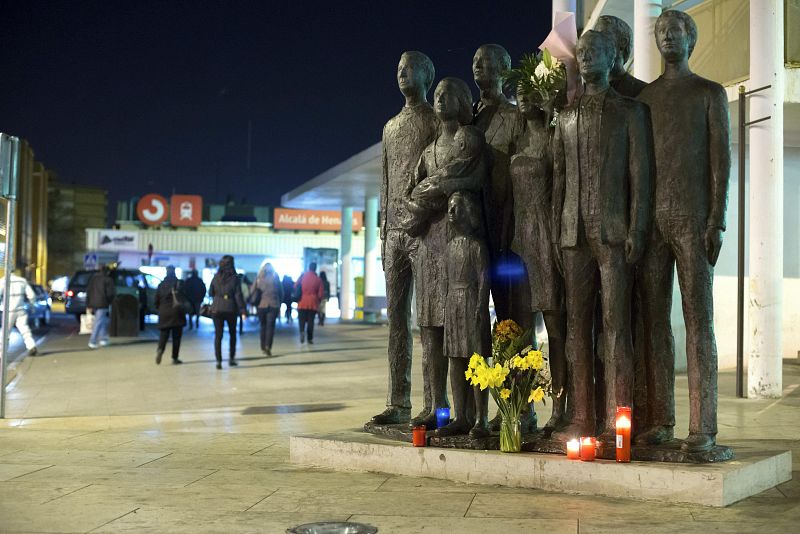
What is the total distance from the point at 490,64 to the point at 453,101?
0.40 m

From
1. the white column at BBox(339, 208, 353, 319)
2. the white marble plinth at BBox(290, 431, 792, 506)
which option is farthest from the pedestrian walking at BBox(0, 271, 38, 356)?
the white column at BBox(339, 208, 353, 319)

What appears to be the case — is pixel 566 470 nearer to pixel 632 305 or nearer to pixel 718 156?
pixel 632 305

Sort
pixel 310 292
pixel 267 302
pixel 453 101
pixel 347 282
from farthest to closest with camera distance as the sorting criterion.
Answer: pixel 347 282 < pixel 310 292 < pixel 267 302 < pixel 453 101

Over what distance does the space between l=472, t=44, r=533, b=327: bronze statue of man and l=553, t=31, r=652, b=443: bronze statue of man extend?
1.55 ft

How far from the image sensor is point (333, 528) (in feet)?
17.3

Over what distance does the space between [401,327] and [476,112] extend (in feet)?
5.61

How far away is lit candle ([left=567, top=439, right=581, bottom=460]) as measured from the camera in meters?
6.19

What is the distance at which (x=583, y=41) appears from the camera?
6.47 metres

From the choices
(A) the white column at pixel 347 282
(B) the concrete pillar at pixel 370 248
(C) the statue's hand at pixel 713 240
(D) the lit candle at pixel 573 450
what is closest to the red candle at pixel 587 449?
(D) the lit candle at pixel 573 450

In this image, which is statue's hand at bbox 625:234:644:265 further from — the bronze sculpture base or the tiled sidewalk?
the tiled sidewalk

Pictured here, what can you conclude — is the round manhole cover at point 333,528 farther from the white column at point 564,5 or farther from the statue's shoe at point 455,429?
the white column at point 564,5

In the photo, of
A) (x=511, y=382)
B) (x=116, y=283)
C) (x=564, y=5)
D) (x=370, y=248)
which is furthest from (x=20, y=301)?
(x=370, y=248)

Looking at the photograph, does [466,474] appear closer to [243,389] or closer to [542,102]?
[542,102]

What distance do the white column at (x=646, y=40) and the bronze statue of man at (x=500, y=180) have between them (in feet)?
22.9
